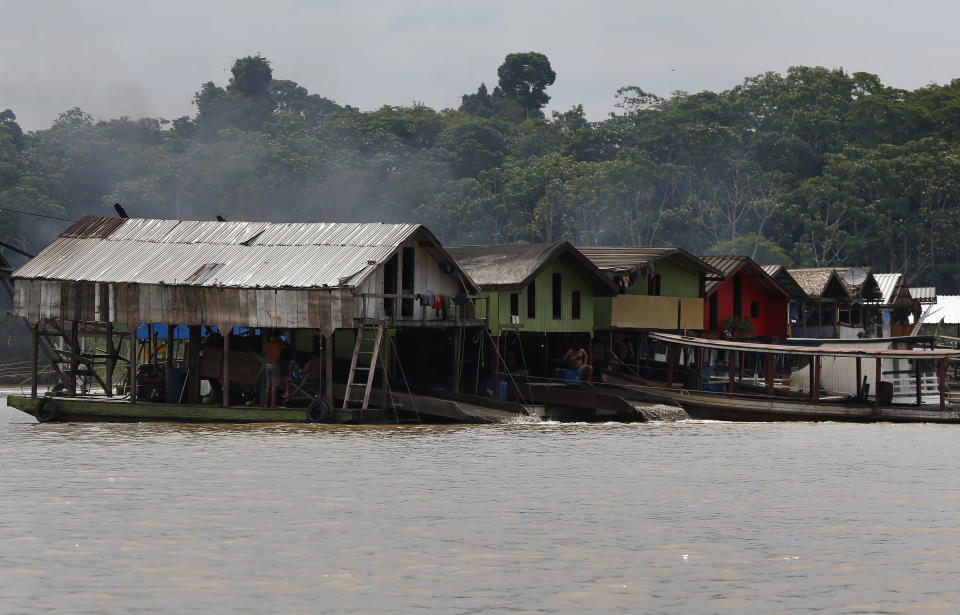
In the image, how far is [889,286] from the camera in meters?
73.7

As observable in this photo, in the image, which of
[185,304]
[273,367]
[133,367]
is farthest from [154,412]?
[273,367]

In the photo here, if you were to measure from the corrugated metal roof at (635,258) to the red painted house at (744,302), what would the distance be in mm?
2278

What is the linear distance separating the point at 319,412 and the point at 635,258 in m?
18.4

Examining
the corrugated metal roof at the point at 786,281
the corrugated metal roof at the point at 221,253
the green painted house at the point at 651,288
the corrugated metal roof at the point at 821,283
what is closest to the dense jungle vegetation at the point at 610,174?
the corrugated metal roof at the point at 821,283

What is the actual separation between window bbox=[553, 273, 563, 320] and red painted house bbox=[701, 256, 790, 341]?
373 inches

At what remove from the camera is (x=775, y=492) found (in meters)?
23.5

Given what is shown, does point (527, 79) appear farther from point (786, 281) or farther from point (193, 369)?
point (193, 369)

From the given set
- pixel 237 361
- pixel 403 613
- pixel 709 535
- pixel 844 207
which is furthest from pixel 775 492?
pixel 844 207

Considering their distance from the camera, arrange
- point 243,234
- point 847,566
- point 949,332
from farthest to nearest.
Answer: point 949,332, point 243,234, point 847,566

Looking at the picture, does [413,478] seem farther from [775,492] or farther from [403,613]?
[403,613]

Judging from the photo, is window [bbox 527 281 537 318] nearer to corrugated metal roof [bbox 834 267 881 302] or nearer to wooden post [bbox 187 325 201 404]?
wooden post [bbox 187 325 201 404]

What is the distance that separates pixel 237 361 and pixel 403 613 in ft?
79.3

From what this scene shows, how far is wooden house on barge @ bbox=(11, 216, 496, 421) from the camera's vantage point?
115 ft

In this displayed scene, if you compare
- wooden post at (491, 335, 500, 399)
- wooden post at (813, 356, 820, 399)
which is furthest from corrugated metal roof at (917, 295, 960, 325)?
wooden post at (491, 335, 500, 399)
